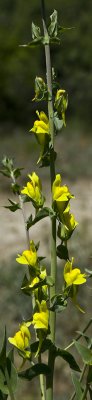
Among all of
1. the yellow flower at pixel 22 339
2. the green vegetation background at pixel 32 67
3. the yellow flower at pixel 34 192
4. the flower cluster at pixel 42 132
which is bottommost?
the green vegetation background at pixel 32 67

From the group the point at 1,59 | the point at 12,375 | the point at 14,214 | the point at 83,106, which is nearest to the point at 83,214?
the point at 14,214

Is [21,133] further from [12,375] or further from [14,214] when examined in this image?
[12,375]

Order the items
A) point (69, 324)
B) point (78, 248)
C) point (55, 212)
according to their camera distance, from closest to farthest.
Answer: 1. point (55, 212)
2. point (69, 324)
3. point (78, 248)

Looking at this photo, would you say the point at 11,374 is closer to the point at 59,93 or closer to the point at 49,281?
the point at 49,281

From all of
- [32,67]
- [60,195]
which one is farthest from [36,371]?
[32,67]

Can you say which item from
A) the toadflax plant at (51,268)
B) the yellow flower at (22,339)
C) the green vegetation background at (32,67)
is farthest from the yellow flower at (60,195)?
the green vegetation background at (32,67)

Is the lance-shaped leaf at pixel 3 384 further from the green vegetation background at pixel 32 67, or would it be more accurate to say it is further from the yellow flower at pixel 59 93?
the green vegetation background at pixel 32 67

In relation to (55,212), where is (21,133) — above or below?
below

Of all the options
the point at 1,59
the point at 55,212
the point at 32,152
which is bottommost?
the point at 32,152
